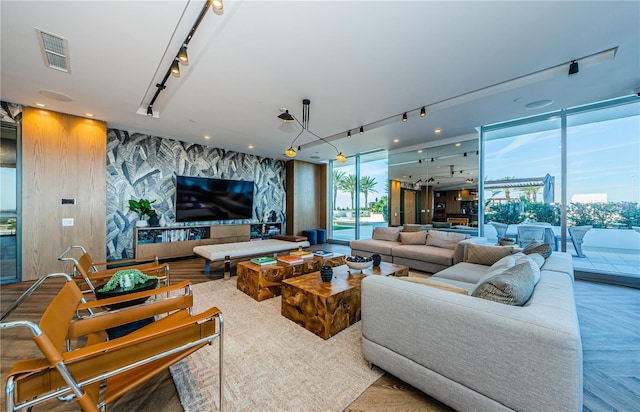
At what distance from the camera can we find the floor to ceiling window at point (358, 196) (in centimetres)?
704

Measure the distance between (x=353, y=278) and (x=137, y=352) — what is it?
1.96 metres

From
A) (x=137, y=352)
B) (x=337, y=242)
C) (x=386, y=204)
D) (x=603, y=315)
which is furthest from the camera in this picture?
(x=337, y=242)

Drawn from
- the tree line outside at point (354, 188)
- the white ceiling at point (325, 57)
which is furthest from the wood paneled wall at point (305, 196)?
the white ceiling at point (325, 57)

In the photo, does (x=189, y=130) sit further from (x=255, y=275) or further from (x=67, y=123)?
(x=255, y=275)

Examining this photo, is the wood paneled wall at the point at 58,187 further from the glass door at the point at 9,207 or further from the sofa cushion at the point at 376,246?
the sofa cushion at the point at 376,246

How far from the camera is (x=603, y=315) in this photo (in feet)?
8.77

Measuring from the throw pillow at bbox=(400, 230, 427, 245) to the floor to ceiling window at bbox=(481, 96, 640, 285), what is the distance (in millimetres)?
1611

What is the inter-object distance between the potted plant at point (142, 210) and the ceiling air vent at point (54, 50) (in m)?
2.84

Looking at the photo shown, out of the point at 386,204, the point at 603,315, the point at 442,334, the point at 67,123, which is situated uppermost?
the point at 67,123

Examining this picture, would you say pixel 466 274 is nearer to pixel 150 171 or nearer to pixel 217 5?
pixel 217 5

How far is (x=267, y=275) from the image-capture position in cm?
310

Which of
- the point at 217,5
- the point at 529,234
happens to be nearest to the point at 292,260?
the point at 217,5

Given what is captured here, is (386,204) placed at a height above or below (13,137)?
below

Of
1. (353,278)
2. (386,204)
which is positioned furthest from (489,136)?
(353,278)
